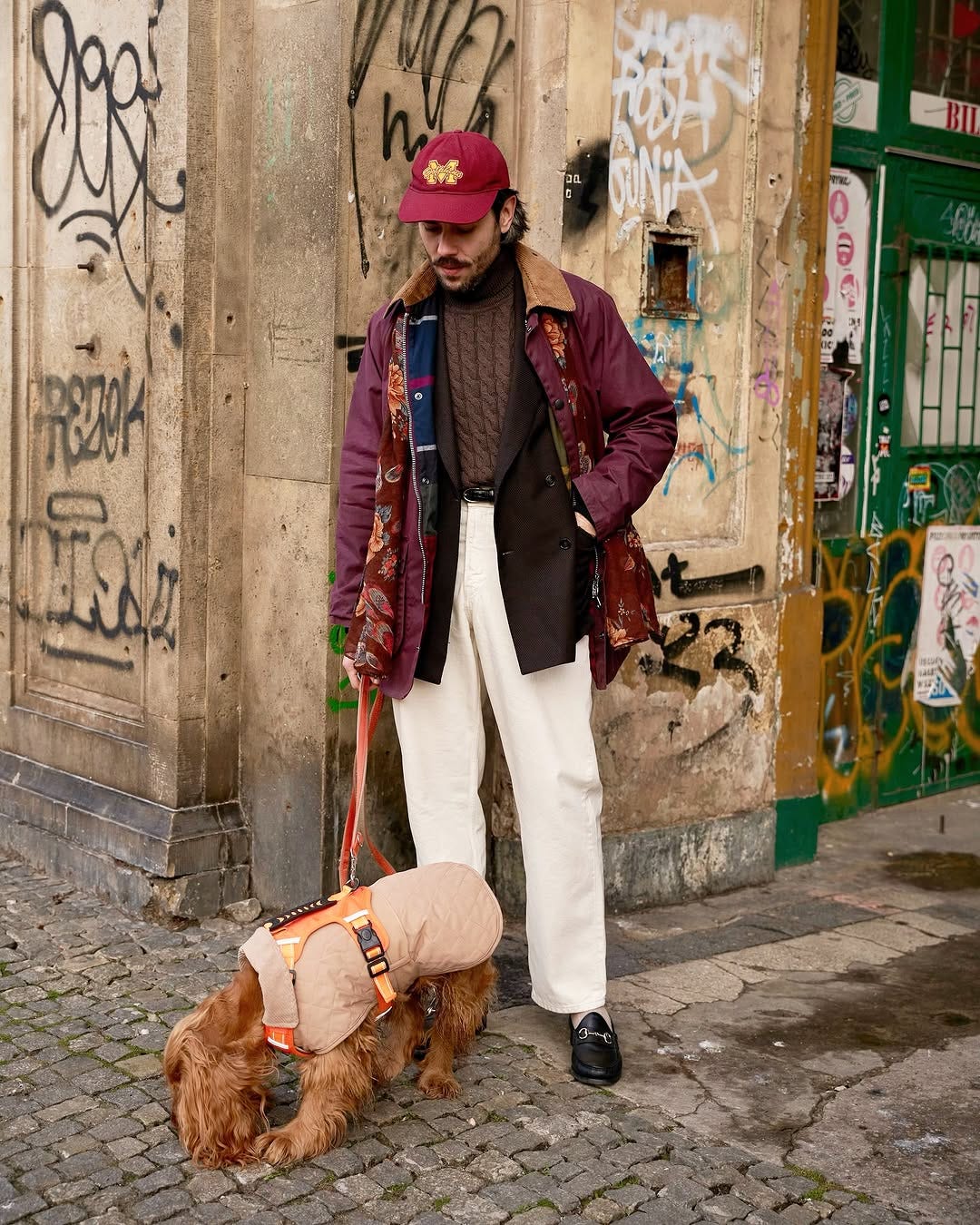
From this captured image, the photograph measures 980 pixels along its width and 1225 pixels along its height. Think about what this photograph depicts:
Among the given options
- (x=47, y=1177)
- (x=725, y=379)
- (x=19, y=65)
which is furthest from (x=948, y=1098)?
(x=19, y=65)

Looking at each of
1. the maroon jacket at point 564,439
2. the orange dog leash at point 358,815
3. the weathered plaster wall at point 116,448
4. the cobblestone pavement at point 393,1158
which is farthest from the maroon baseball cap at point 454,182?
the cobblestone pavement at point 393,1158

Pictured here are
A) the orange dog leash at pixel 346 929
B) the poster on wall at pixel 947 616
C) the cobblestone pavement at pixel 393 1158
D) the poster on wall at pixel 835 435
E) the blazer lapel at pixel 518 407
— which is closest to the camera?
the cobblestone pavement at pixel 393 1158

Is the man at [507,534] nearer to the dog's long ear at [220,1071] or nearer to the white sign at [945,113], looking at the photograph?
the dog's long ear at [220,1071]

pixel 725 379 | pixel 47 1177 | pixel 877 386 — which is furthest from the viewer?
Result: pixel 877 386

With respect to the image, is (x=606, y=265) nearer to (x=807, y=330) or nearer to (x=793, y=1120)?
(x=807, y=330)

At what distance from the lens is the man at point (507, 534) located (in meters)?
3.87

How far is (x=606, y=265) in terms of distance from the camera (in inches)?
198

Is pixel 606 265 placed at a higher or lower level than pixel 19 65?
lower

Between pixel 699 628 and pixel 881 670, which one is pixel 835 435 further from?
pixel 699 628

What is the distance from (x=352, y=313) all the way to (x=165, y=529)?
0.97 metres

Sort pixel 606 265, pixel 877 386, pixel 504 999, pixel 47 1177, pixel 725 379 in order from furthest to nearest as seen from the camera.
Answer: pixel 877 386 < pixel 725 379 < pixel 606 265 < pixel 504 999 < pixel 47 1177

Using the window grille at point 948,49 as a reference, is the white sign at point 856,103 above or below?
below

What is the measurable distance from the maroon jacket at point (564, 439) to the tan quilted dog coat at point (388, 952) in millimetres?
558

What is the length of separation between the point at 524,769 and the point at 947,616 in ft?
11.4
